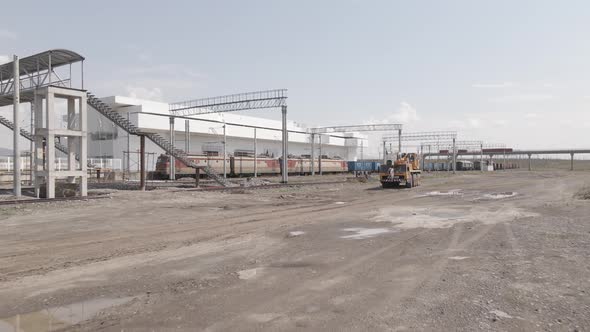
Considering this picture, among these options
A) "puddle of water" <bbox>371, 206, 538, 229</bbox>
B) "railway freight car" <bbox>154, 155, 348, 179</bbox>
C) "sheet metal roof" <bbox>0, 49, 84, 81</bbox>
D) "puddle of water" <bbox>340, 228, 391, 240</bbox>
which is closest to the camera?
"puddle of water" <bbox>340, 228, 391, 240</bbox>

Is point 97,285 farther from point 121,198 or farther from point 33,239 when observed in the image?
point 121,198

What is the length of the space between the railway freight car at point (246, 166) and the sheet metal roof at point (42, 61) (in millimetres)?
20417

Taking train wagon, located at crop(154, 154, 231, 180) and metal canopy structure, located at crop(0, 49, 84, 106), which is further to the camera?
train wagon, located at crop(154, 154, 231, 180)

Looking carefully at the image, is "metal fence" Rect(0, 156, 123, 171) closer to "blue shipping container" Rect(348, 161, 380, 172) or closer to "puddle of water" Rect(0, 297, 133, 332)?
"blue shipping container" Rect(348, 161, 380, 172)

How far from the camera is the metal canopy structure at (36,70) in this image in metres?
24.0

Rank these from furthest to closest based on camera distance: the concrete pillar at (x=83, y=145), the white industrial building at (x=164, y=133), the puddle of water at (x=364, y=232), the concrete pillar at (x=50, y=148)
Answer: the white industrial building at (x=164, y=133) → the concrete pillar at (x=83, y=145) → the concrete pillar at (x=50, y=148) → the puddle of water at (x=364, y=232)

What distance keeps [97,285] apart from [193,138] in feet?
205

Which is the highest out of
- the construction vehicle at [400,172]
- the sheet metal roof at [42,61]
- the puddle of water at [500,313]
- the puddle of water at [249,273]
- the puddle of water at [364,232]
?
the sheet metal roof at [42,61]

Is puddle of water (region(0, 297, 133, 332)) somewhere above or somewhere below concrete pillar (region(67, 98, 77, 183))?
below

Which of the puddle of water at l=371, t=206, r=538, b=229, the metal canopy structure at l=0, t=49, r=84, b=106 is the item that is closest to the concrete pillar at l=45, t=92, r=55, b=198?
the metal canopy structure at l=0, t=49, r=84, b=106

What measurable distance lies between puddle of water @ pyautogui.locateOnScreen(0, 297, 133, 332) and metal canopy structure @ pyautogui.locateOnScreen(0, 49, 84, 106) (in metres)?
20.8

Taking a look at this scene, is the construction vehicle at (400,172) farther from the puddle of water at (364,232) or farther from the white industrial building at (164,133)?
the white industrial building at (164,133)

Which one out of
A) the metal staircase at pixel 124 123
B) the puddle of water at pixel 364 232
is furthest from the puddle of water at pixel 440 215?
the metal staircase at pixel 124 123

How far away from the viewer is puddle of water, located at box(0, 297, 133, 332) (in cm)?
540
